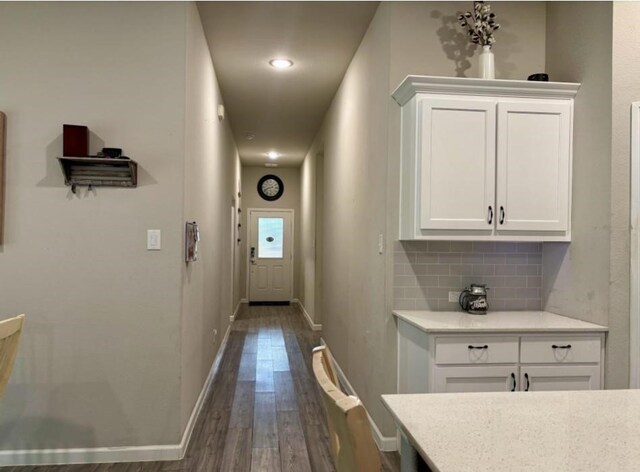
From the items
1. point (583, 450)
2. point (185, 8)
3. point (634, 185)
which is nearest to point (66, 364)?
point (185, 8)

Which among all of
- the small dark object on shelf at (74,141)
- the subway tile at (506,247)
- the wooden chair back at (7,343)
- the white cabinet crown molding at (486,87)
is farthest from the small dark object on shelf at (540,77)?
the wooden chair back at (7,343)

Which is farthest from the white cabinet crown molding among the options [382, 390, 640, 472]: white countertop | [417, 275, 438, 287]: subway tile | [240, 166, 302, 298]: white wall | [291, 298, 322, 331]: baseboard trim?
[240, 166, 302, 298]: white wall

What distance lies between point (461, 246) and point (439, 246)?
0.14 metres

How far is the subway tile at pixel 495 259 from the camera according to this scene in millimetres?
2750

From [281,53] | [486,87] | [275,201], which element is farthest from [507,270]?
[275,201]

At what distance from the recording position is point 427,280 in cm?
270

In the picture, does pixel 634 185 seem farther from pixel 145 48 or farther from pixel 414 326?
pixel 145 48

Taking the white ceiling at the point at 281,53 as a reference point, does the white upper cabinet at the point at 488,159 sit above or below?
below

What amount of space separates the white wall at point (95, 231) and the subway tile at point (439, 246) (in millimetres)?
1493

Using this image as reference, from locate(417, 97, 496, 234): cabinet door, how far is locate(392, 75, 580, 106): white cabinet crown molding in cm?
5

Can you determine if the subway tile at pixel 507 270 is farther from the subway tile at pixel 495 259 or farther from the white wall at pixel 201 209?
the white wall at pixel 201 209

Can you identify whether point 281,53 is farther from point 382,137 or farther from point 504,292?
point 504,292

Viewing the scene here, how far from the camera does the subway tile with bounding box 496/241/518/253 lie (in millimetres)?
2758

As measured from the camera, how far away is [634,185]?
7.37ft
